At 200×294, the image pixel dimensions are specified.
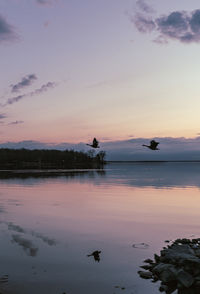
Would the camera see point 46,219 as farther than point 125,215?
No

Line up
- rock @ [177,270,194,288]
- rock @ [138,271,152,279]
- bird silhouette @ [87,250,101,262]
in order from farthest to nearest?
1. bird silhouette @ [87,250,101,262]
2. rock @ [138,271,152,279]
3. rock @ [177,270,194,288]

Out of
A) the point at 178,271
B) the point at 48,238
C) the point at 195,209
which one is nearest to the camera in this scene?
the point at 178,271

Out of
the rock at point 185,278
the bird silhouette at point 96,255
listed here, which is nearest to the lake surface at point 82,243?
the bird silhouette at point 96,255

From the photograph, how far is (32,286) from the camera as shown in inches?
452

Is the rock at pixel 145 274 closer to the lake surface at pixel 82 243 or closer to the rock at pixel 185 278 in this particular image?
the lake surface at pixel 82 243

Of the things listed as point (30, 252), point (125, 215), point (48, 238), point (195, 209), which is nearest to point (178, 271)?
point (30, 252)

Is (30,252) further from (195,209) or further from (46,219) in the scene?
(195,209)

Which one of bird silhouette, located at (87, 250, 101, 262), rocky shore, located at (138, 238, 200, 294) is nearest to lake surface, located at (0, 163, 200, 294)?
bird silhouette, located at (87, 250, 101, 262)

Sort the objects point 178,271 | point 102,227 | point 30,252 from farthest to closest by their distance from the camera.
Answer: point 102,227 → point 30,252 → point 178,271

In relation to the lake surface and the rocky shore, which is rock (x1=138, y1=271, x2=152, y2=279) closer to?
the rocky shore

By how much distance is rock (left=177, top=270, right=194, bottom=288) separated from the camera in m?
11.8

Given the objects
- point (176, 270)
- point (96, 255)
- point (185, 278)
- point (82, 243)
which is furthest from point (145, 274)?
point (82, 243)

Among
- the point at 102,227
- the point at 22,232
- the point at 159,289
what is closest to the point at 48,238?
the point at 22,232

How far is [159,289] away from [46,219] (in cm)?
1455
